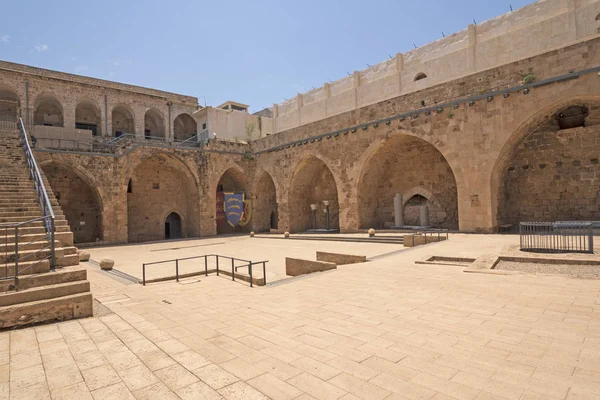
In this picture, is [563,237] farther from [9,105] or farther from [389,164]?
[9,105]

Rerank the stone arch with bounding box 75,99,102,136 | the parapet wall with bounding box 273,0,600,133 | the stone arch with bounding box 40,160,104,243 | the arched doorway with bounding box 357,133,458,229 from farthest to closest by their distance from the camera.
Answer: the stone arch with bounding box 75,99,102,136, the stone arch with bounding box 40,160,104,243, the arched doorway with bounding box 357,133,458,229, the parapet wall with bounding box 273,0,600,133

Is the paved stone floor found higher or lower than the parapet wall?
lower

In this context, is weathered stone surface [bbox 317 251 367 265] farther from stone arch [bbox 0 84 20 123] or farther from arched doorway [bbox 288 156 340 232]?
stone arch [bbox 0 84 20 123]

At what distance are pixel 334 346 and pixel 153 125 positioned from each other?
27680 millimetres

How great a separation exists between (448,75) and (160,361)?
20800mm

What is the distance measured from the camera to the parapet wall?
50.8 feet

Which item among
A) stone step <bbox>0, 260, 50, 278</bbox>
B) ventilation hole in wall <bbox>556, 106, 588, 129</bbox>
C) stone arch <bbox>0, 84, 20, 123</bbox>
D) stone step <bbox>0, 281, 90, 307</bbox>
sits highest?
stone arch <bbox>0, 84, 20, 123</bbox>

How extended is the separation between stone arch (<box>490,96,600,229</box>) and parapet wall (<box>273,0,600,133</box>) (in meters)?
5.92

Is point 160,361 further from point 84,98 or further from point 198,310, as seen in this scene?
point 84,98

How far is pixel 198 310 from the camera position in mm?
4574

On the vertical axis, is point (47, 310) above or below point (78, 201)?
below

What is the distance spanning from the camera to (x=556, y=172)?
1262cm

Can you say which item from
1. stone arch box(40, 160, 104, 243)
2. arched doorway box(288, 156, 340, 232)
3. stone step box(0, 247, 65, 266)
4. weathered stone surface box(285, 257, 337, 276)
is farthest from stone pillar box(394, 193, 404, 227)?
stone arch box(40, 160, 104, 243)

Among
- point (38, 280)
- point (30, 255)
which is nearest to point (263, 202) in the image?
point (30, 255)
